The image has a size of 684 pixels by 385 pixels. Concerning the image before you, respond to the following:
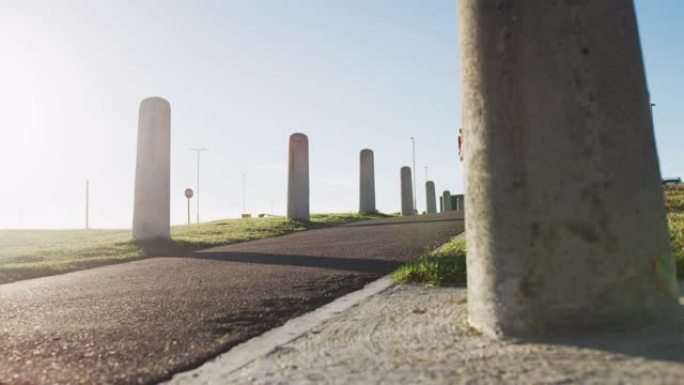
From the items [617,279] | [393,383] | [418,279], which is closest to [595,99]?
[617,279]

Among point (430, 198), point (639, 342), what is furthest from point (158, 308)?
point (430, 198)

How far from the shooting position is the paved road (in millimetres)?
2867

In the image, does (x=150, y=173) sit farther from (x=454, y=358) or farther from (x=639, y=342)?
(x=639, y=342)

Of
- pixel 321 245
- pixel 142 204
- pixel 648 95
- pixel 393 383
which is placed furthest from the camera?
pixel 142 204

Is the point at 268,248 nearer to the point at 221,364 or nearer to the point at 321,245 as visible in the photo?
the point at 321,245

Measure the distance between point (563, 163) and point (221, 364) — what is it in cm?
181

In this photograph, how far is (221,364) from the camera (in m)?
2.75

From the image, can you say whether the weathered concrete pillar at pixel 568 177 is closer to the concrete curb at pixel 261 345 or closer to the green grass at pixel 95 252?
the concrete curb at pixel 261 345

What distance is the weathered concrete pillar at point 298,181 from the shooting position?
678 inches

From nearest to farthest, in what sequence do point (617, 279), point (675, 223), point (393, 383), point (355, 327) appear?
1. point (393, 383)
2. point (617, 279)
3. point (355, 327)
4. point (675, 223)

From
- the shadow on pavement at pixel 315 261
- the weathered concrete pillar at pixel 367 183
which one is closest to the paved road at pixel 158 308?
the shadow on pavement at pixel 315 261

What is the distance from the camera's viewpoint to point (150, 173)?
39.9ft

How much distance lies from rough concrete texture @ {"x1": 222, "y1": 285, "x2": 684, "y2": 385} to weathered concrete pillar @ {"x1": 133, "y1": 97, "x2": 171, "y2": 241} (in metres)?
9.76

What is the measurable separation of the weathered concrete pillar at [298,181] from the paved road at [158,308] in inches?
342
